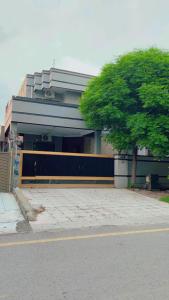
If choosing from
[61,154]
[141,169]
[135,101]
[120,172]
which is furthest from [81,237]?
[141,169]

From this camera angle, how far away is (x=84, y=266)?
3.88 metres

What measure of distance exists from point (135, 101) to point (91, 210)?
644 centimetres

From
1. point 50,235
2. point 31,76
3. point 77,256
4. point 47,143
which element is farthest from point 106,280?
point 31,76

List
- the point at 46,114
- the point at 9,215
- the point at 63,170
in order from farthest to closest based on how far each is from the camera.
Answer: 1. the point at 46,114
2. the point at 63,170
3. the point at 9,215

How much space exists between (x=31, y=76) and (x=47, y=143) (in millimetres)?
5598

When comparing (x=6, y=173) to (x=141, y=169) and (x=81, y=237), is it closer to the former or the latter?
(x=81, y=237)

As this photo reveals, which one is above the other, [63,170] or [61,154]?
[61,154]

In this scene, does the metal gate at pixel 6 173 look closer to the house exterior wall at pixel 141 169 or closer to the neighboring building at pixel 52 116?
the neighboring building at pixel 52 116

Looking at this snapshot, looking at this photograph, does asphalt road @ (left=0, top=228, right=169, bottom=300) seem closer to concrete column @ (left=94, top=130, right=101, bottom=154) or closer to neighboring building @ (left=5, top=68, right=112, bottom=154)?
neighboring building @ (left=5, top=68, right=112, bottom=154)

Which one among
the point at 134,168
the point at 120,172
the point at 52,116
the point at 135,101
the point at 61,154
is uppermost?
the point at 135,101

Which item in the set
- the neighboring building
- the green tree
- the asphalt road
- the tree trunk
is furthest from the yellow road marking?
the neighboring building

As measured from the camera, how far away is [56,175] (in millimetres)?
12898

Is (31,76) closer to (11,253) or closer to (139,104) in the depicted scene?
(139,104)

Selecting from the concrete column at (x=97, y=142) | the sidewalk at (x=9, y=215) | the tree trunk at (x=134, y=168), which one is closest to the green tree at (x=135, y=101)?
the tree trunk at (x=134, y=168)
